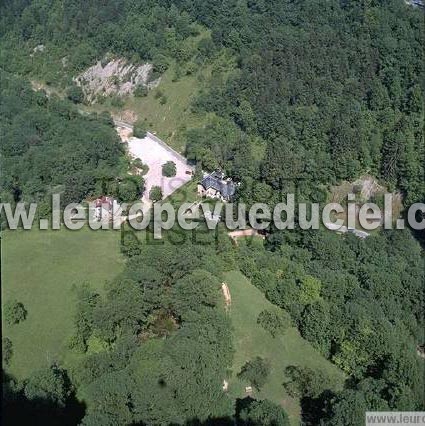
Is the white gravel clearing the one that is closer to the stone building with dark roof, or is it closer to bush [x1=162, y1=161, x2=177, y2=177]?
bush [x1=162, y1=161, x2=177, y2=177]

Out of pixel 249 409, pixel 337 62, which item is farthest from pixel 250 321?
pixel 337 62

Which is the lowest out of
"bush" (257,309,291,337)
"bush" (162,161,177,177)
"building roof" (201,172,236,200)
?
"bush" (257,309,291,337)

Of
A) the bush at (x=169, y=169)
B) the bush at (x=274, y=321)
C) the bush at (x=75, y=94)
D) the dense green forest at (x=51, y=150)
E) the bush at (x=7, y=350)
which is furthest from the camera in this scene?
the bush at (x=75, y=94)

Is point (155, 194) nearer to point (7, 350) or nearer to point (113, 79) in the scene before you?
point (7, 350)

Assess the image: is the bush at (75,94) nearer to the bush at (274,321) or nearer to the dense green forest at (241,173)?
the dense green forest at (241,173)

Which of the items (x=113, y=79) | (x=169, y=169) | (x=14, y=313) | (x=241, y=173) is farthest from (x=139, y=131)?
(x=14, y=313)

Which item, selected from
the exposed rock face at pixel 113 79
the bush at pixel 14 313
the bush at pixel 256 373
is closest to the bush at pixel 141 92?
the exposed rock face at pixel 113 79

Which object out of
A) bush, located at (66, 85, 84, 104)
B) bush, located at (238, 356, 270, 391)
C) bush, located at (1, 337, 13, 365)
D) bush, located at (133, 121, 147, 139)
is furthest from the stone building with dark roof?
bush, located at (66, 85, 84, 104)
